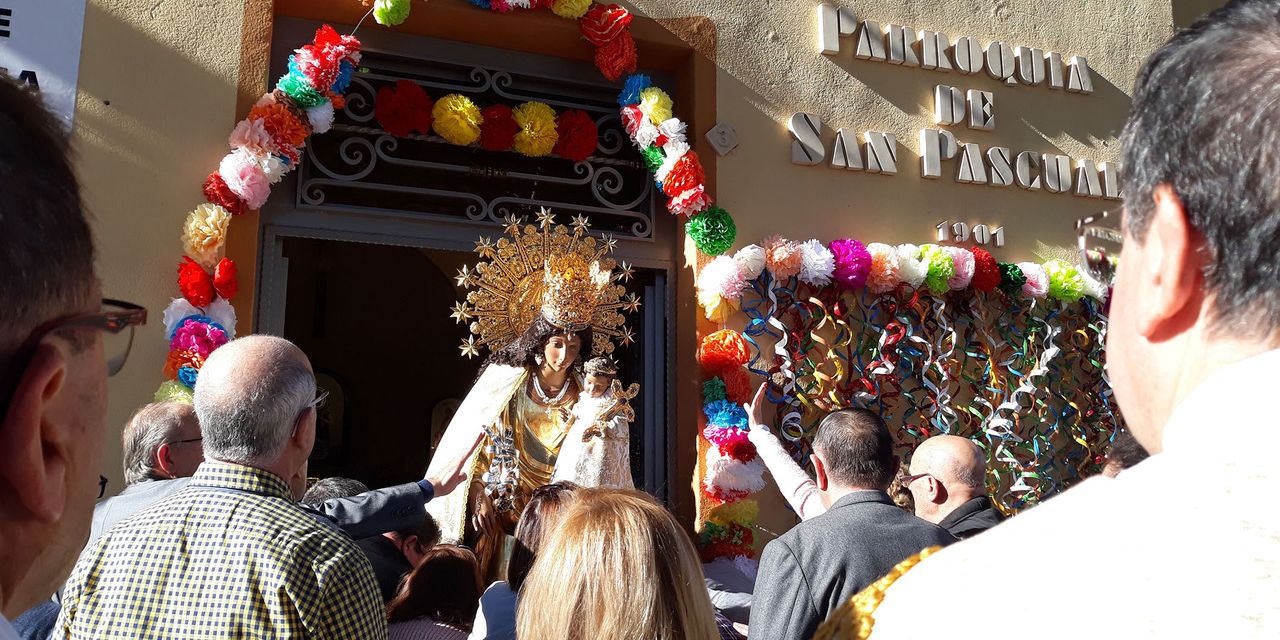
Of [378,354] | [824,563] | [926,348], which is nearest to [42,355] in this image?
[824,563]

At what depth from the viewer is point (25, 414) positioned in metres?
0.97

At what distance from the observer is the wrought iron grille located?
551 centimetres

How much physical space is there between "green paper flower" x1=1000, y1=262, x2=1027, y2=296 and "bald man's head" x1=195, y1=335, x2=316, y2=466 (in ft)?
15.8

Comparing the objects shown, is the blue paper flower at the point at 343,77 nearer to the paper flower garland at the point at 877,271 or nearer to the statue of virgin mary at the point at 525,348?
the statue of virgin mary at the point at 525,348

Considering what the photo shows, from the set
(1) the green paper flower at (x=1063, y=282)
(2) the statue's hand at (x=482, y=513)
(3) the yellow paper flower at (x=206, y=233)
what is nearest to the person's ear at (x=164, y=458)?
(3) the yellow paper flower at (x=206, y=233)

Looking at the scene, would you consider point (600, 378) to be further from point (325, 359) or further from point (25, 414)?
point (325, 359)

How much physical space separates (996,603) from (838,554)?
5.98 ft

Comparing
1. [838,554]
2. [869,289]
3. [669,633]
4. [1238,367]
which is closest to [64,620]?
[669,633]

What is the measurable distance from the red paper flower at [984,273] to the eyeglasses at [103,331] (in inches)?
216

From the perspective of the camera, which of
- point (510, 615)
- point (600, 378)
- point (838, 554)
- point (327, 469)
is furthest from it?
point (327, 469)

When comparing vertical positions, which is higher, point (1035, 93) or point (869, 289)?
point (1035, 93)

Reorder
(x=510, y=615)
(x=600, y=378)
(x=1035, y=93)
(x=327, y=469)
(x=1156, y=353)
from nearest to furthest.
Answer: (x=1156, y=353), (x=510, y=615), (x=600, y=378), (x=1035, y=93), (x=327, y=469)

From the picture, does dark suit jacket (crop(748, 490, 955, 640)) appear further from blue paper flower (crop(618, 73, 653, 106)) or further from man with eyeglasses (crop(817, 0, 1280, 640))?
blue paper flower (crop(618, 73, 653, 106))

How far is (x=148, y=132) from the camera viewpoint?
5.03 metres
